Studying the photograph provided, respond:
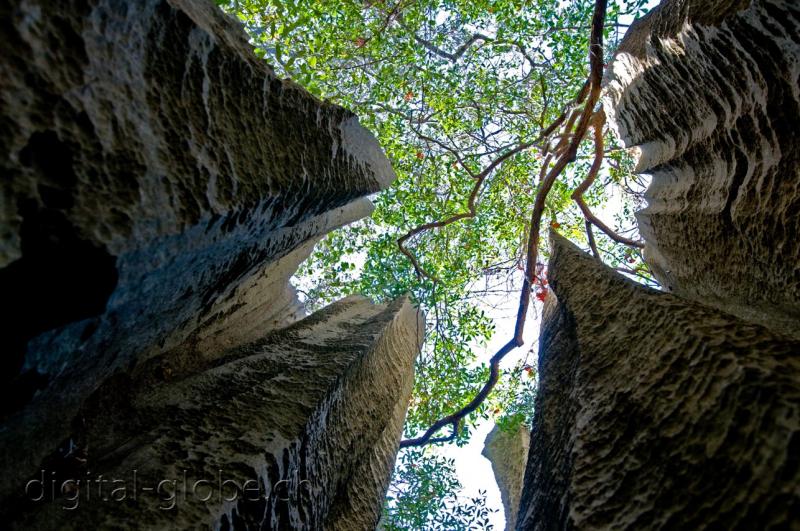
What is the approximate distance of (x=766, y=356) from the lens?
1.04 meters

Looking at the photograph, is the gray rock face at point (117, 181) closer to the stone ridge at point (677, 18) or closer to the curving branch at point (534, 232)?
the stone ridge at point (677, 18)

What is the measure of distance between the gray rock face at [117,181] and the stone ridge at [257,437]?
160 mm

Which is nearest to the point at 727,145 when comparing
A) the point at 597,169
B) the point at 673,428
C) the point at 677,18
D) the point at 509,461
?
the point at 677,18

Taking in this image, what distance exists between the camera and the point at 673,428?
1099 millimetres

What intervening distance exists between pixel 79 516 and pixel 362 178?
1.94 meters

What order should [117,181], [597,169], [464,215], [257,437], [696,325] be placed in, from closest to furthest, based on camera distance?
[117,181], [696,325], [257,437], [597,169], [464,215]

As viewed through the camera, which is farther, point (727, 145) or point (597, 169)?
point (597, 169)

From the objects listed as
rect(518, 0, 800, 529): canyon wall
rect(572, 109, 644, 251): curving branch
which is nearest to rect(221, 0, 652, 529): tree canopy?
rect(572, 109, 644, 251): curving branch

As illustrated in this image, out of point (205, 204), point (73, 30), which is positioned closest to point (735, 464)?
point (205, 204)

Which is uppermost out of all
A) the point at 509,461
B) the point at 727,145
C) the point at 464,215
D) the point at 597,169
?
the point at 597,169

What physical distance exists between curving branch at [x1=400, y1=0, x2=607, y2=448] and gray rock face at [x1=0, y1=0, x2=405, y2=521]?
349 centimetres

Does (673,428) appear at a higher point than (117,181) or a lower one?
lower

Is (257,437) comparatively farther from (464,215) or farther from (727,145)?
(464,215)

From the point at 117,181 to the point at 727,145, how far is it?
97.4 inches
